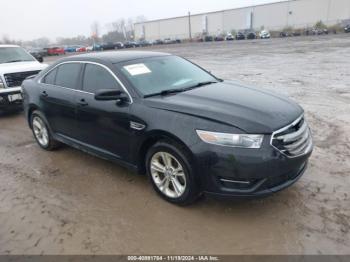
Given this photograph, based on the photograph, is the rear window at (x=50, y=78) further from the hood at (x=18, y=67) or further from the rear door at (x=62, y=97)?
the hood at (x=18, y=67)

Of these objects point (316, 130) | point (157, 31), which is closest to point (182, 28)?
point (157, 31)

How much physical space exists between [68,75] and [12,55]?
18.2 feet

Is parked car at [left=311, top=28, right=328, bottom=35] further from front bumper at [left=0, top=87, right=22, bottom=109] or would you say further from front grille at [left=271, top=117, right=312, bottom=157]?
front grille at [left=271, top=117, right=312, bottom=157]

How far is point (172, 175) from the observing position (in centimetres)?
364

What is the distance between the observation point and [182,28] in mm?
108688

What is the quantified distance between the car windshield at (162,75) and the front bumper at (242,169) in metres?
1.20

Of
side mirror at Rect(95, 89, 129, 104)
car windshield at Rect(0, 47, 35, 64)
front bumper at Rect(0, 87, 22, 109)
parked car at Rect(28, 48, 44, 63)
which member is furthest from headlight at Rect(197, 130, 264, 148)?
parked car at Rect(28, 48, 44, 63)

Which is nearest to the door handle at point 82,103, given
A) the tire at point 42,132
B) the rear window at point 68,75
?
the rear window at point 68,75

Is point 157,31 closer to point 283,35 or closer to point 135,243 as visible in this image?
point 283,35

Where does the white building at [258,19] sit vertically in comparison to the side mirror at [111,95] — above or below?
above

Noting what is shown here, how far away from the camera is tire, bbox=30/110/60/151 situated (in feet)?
17.9

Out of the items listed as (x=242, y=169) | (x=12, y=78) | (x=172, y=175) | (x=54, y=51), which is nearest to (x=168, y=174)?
(x=172, y=175)

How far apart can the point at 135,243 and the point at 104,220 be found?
561mm

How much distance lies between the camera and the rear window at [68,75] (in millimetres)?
4707
